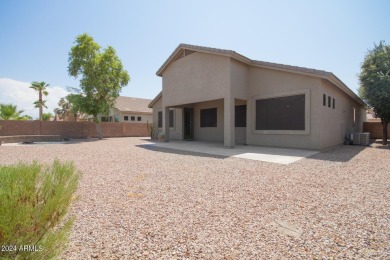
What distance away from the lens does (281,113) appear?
12.1m

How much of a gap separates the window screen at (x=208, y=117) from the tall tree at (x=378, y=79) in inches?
440

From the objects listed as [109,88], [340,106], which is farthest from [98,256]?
[109,88]

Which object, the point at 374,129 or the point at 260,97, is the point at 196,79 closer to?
the point at 260,97

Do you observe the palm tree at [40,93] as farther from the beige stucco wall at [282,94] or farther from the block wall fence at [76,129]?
the beige stucco wall at [282,94]

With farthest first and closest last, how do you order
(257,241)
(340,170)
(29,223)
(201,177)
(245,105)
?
(245,105) < (340,170) < (201,177) < (257,241) < (29,223)

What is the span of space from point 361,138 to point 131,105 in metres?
28.3

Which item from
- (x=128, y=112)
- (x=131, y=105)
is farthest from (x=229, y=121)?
(x=131, y=105)

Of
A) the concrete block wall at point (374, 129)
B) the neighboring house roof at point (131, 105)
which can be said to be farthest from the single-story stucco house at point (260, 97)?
the neighboring house roof at point (131, 105)

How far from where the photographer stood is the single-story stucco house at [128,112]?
30.8 meters

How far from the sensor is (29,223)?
6.56ft

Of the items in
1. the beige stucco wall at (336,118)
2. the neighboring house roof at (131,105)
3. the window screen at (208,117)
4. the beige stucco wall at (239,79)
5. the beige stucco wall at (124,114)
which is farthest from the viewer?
the neighboring house roof at (131,105)

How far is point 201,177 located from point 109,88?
1960cm

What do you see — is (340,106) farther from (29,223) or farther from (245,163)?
(29,223)

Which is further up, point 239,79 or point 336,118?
point 239,79
